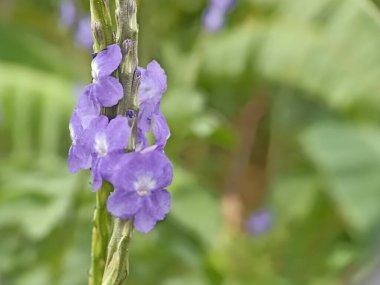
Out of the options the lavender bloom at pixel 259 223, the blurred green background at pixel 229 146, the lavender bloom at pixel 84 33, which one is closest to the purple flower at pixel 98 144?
the blurred green background at pixel 229 146

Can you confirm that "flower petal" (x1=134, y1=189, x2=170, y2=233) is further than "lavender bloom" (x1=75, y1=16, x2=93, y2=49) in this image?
No

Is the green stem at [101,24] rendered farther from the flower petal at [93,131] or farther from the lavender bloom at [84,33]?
the lavender bloom at [84,33]

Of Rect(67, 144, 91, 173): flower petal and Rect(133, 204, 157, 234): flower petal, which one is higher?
Rect(67, 144, 91, 173): flower petal

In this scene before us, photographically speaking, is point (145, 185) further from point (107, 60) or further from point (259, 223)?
point (259, 223)

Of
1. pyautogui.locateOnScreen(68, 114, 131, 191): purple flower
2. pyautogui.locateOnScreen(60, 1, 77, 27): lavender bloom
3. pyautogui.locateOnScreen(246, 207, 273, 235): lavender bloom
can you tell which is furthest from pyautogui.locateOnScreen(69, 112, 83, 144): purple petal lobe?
pyautogui.locateOnScreen(246, 207, 273, 235): lavender bloom

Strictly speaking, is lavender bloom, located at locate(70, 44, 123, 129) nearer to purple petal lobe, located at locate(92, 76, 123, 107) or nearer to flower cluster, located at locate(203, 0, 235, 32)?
purple petal lobe, located at locate(92, 76, 123, 107)

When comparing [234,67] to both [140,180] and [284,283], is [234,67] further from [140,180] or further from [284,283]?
[140,180]

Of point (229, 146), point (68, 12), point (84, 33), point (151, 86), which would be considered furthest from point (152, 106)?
point (68, 12)
